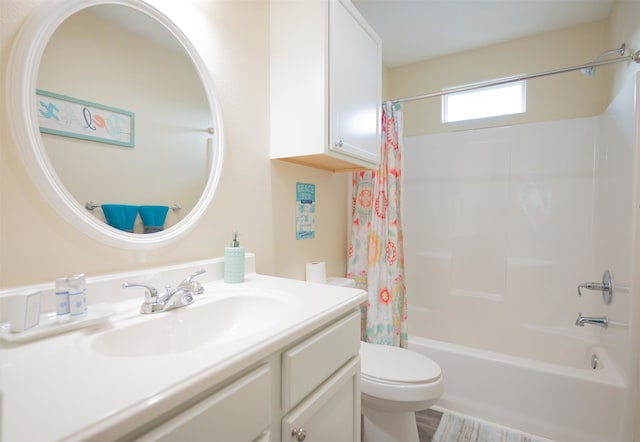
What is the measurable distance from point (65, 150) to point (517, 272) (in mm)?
2656

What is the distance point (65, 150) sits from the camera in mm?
844

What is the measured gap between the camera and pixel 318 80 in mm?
1369

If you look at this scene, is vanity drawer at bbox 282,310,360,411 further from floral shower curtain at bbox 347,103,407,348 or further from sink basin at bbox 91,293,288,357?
floral shower curtain at bbox 347,103,407,348

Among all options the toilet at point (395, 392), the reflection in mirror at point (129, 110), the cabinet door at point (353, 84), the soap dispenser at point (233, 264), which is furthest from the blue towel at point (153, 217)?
the toilet at point (395, 392)

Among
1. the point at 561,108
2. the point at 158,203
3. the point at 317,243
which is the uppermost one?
the point at 561,108

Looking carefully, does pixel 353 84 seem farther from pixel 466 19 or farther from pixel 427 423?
pixel 427 423

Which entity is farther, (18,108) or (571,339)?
(571,339)

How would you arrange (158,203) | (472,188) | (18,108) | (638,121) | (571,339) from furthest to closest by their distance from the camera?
(472,188) → (571,339) → (638,121) → (158,203) → (18,108)

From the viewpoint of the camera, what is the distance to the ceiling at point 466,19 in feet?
6.42

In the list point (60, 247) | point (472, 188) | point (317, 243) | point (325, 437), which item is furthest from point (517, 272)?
point (60, 247)

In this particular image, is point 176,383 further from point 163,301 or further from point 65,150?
point 65,150

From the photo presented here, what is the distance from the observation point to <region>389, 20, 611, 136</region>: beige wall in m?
2.14

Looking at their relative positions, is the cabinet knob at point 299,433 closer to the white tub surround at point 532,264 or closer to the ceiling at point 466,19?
the white tub surround at point 532,264

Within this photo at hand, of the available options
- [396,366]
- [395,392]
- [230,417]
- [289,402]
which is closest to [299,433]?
[289,402]
